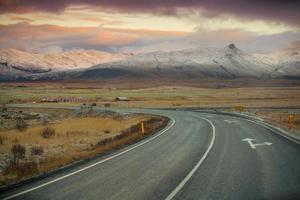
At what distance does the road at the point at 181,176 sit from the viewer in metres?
11.5

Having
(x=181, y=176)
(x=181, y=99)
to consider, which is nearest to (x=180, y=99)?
(x=181, y=99)

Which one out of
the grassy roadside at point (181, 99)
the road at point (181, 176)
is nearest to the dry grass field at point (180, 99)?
the grassy roadside at point (181, 99)

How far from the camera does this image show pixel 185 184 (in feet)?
41.2

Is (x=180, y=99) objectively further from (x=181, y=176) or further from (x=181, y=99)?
(x=181, y=176)

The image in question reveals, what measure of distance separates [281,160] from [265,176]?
3498 millimetres

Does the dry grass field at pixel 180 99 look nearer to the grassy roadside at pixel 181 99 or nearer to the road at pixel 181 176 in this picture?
the grassy roadside at pixel 181 99

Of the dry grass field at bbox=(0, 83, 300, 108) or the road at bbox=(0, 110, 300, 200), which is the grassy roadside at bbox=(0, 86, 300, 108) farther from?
the road at bbox=(0, 110, 300, 200)

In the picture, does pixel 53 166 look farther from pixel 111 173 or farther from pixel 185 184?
pixel 185 184

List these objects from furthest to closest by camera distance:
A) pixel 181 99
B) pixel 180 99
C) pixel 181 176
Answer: pixel 180 99 → pixel 181 99 → pixel 181 176

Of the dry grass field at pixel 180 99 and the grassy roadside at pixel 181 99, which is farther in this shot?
the grassy roadside at pixel 181 99

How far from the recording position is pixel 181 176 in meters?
13.8

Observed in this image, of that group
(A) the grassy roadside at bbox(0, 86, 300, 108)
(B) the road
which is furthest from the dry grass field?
(B) the road

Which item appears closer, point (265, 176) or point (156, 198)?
point (156, 198)

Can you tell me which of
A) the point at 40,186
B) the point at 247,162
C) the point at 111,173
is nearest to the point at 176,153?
the point at 247,162
